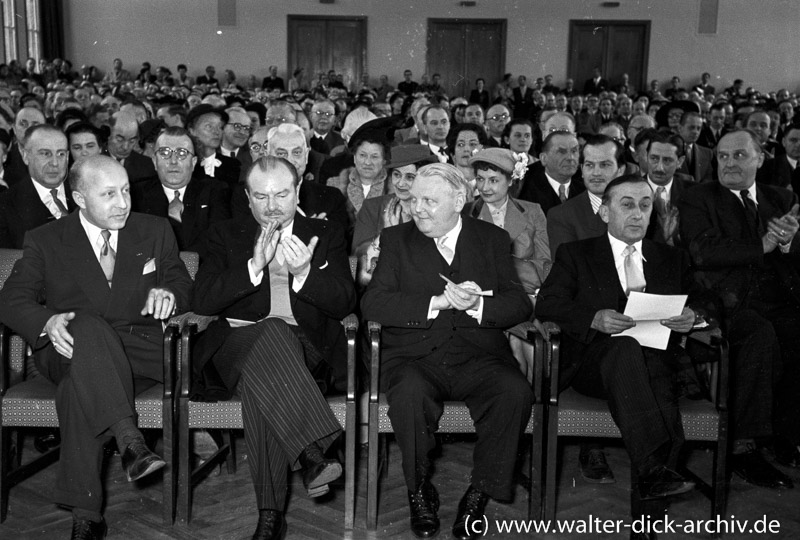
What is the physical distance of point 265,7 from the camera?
20.2 meters

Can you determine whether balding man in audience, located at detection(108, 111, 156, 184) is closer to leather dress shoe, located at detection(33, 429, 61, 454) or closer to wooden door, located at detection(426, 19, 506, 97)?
leather dress shoe, located at detection(33, 429, 61, 454)

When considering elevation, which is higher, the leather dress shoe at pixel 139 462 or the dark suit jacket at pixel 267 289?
the dark suit jacket at pixel 267 289

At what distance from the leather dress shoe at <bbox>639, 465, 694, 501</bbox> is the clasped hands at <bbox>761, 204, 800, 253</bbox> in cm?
141

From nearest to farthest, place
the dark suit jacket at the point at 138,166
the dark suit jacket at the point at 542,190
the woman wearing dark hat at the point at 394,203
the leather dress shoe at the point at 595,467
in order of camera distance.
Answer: the leather dress shoe at the point at 595,467
the woman wearing dark hat at the point at 394,203
the dark suit jacket at the point at 542,190
the dark suit jacket at the point at 138,166

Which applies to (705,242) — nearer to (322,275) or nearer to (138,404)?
(322,275)

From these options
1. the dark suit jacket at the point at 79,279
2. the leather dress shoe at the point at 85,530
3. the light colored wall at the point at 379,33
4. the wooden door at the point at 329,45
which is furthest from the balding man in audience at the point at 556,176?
the wooden door at the point at 329,45

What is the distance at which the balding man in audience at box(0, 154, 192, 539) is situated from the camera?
2807mm

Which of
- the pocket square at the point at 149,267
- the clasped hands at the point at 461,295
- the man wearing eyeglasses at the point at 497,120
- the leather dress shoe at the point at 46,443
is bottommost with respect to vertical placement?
the leather dress shoe at the point at 46,443

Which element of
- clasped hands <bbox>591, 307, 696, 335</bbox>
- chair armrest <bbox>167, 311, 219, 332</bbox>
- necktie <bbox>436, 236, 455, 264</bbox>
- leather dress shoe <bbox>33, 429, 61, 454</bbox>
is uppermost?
necktie <bbox>436, 236, 455, 264</bbox>

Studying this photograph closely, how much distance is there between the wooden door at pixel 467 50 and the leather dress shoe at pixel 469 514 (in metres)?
18.0

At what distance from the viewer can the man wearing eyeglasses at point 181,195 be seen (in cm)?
432

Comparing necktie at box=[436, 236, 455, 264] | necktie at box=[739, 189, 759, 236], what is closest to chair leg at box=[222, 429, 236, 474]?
necktie at box=[436, 236, 455, 264]

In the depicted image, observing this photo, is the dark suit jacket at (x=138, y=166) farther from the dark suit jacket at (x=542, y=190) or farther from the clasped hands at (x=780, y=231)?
the clasped hands at (x=780, y=231)

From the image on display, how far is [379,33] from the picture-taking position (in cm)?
2025
